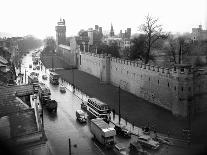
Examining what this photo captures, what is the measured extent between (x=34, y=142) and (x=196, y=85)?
1021 centimetres

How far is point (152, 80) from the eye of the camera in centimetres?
1578

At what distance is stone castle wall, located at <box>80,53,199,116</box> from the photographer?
42.6 feet

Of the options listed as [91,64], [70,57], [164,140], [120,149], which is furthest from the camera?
[70,57]

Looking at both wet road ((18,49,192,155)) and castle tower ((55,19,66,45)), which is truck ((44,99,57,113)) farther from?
castle tower ((55,19,66,45))

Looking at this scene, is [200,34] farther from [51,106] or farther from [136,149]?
[51,106]

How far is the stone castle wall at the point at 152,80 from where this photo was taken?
1298cm

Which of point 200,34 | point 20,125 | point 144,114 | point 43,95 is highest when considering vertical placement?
point 200,34

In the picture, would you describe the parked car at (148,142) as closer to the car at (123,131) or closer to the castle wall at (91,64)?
the car at (123,131)

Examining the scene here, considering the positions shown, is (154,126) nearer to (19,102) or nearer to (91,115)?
(91,115)

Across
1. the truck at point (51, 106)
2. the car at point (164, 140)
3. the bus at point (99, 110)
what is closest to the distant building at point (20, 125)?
the car at point (164, 140)

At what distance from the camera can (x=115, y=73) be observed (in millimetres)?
21047

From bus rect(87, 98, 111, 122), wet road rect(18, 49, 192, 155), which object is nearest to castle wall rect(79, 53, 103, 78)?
wet road rect(18, 49, 192, 155)

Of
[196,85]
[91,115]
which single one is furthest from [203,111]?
[91,115]

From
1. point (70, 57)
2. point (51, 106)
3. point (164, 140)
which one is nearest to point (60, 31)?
point (70, 57)
